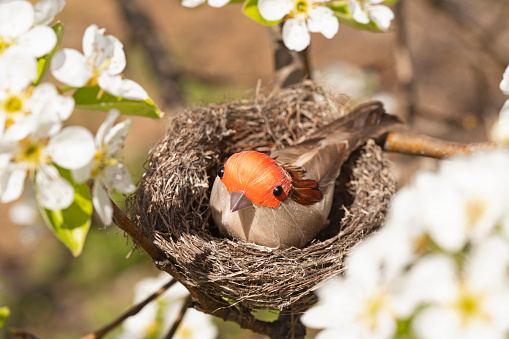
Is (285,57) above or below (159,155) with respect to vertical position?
above

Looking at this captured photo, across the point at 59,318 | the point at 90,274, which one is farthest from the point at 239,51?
the point at 59,318

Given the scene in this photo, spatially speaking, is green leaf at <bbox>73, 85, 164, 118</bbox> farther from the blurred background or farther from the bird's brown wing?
the blurred background

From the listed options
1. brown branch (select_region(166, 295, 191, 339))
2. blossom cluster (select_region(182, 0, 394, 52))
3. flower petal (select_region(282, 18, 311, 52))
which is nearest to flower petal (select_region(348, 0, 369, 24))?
blossom cluster (select_region(182, 0, 394, 52))

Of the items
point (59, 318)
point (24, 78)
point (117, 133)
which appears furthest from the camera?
point (59, 318)

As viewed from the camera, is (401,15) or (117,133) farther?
(401,15)

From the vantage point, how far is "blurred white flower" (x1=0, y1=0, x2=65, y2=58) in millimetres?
844

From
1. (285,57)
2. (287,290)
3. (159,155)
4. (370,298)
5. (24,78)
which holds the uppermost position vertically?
(24,78)

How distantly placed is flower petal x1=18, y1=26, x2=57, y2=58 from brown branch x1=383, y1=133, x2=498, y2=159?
0.98 m

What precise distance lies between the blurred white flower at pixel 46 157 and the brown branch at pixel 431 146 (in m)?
0.93

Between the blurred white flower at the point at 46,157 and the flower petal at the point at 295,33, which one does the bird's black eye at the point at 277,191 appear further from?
the blurred white flower at the point at 46,157

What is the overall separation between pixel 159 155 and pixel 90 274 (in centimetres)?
295

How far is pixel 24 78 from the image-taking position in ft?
2.56

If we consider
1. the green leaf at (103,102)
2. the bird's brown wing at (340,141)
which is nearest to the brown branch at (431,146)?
the bird's brown wing at (340,141)

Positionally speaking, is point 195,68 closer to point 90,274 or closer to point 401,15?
point 90,274
